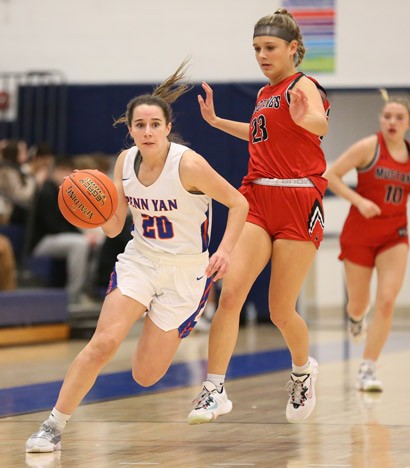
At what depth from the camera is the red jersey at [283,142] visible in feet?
15.8

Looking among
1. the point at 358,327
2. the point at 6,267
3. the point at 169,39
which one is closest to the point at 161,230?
the point at 358,327

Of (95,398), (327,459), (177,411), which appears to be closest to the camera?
(327,459)

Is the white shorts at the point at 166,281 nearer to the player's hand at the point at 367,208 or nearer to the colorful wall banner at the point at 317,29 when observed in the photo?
the player's hand at the point at 367,208

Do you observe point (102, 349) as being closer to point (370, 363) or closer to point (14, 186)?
point (370, 363)

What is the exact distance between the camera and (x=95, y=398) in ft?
20.1

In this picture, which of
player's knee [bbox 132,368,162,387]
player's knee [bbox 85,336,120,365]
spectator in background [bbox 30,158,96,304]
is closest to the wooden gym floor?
player's knee [bbox 132,368,162,387]

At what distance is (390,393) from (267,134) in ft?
7.26

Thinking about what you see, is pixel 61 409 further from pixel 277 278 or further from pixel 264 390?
pixel 264 390

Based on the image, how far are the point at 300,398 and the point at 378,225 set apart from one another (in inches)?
74.4

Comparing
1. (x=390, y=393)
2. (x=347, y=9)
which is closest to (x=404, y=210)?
(x=390, y=393)

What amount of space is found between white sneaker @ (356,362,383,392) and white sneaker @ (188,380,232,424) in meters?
1.96

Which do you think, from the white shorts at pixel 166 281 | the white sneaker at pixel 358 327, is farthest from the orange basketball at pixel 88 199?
the white sneaker at pixel 358 327

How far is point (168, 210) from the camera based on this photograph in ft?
14.9

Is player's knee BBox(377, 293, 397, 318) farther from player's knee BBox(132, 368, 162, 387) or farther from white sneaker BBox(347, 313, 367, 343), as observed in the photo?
player's knee BBox(132, 368, 162, 387)
